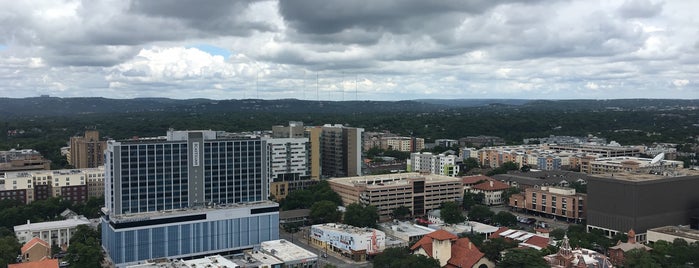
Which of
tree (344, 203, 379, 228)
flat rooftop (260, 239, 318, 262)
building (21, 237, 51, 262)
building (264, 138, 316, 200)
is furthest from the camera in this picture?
building (264, 138, 316, 200)

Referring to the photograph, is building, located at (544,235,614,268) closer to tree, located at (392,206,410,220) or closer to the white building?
the white building

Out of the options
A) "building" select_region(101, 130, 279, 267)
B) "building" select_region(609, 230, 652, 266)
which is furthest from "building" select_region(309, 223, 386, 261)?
"building" select_region(609, 230, 652, 266)

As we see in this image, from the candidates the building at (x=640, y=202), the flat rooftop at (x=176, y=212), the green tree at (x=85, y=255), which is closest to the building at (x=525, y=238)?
the building at (x=640, y=202)

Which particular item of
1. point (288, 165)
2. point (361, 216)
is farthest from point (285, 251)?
point (288, 165)

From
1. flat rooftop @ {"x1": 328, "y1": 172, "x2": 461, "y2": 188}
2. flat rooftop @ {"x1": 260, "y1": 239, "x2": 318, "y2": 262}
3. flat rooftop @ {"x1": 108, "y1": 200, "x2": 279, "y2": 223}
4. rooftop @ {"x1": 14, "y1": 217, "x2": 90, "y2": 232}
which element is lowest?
flat rooftop @ {"x1": 260, "y1": 239, "x2": 318, "y2": 262}

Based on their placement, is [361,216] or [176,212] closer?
[176,212]

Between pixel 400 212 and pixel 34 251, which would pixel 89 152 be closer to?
pixel 34 251
